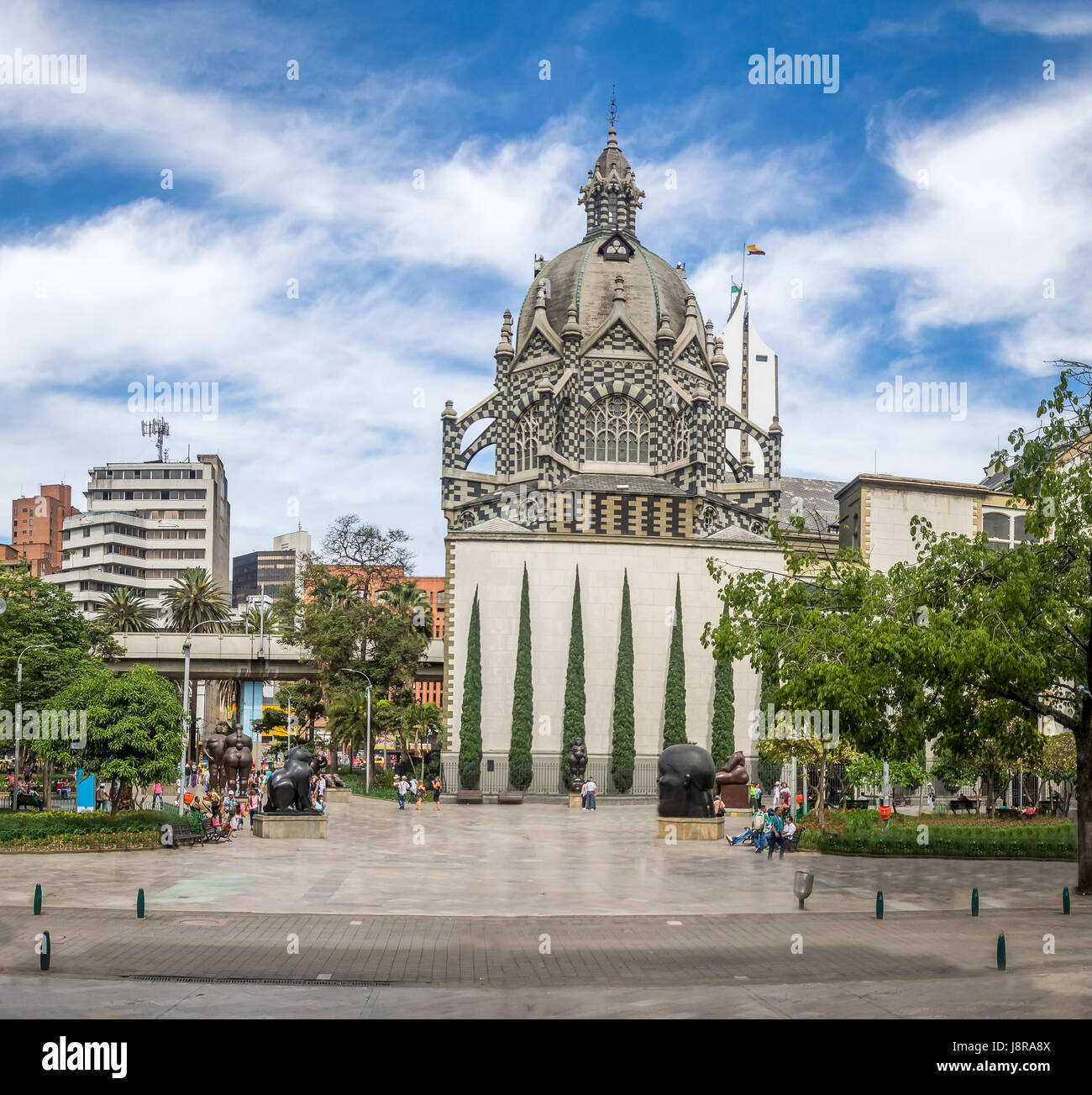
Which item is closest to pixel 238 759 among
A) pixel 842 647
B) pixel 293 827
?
pixel 293 827

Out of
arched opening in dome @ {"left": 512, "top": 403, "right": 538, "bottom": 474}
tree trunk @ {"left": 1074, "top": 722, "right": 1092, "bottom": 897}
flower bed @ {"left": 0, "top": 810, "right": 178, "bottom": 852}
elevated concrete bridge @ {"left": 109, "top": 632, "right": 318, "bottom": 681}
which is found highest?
arched opening in dome @ {"left": 512, "top": 403, "right": 538, "bottom": 474}

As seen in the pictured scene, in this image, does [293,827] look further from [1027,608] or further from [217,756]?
[1027,608]

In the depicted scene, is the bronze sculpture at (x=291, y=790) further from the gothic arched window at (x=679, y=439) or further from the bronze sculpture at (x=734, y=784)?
the gothic arched window at (x=679, y=439)

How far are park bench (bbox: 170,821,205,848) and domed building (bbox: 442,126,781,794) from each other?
2624cm

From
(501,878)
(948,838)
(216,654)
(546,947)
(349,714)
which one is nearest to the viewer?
(546,947)

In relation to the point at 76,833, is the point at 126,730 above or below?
above

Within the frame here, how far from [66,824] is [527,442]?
47170 mm

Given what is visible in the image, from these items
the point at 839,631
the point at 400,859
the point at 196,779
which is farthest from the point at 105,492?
the point at 839,631

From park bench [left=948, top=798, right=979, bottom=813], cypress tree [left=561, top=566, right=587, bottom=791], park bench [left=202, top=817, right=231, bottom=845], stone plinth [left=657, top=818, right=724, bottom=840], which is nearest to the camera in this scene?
park bench [left=202, top=817, right=231, bottom=845]

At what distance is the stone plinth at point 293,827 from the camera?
33125 mm

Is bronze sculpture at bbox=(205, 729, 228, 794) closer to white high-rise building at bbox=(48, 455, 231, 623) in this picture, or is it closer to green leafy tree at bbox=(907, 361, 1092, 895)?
green leafy tree at bbox=(907, 361, 1092, 895)

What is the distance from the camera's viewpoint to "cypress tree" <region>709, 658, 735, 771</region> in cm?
5631

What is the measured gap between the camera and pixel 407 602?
70500 millimetres

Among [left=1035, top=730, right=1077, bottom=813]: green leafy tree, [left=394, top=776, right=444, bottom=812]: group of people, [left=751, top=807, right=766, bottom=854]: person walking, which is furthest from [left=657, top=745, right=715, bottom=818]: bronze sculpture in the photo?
[left=394, top=776, right=444, bottom=812]: group of people
